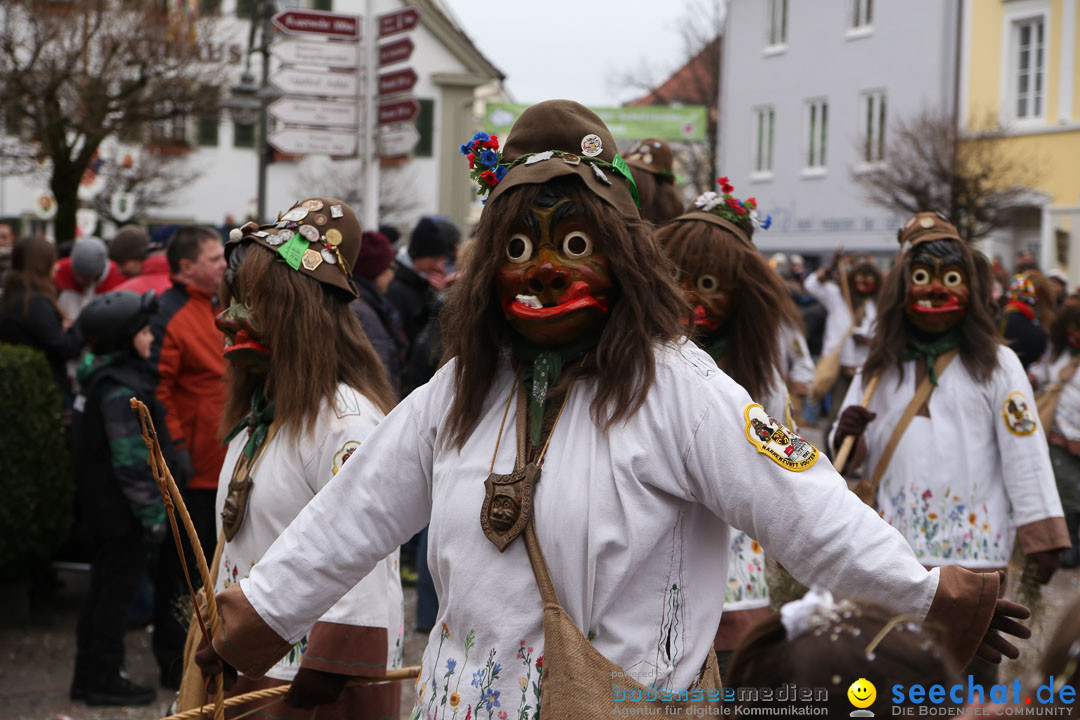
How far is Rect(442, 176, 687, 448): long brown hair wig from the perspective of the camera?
8.26ft

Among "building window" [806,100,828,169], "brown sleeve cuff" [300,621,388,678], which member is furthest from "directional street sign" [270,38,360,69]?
"building window" [806,100,828,169]

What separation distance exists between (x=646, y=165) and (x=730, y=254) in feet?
5.54

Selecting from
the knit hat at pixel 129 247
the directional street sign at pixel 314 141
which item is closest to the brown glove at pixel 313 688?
the knit hat at pixel 129 247

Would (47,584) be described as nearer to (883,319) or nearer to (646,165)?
(646,165)

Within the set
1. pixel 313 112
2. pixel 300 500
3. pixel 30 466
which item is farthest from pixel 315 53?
A: pixel 300 500

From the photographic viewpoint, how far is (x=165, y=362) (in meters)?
6.09

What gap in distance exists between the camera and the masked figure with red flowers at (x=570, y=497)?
7.80 feet

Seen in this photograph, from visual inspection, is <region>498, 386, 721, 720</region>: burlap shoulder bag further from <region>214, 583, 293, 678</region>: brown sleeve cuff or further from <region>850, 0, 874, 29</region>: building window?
<region>850, 0, 874, 29</region>: building window

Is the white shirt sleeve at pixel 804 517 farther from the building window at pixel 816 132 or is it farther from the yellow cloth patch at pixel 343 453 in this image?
the building window at pixel 816 132

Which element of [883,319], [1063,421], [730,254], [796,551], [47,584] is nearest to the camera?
[796,551]

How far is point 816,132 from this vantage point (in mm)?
31141

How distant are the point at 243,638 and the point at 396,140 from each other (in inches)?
336

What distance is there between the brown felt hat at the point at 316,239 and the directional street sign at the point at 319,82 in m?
6.99

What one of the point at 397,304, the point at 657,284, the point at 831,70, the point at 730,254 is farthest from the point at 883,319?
the point at 831,70
